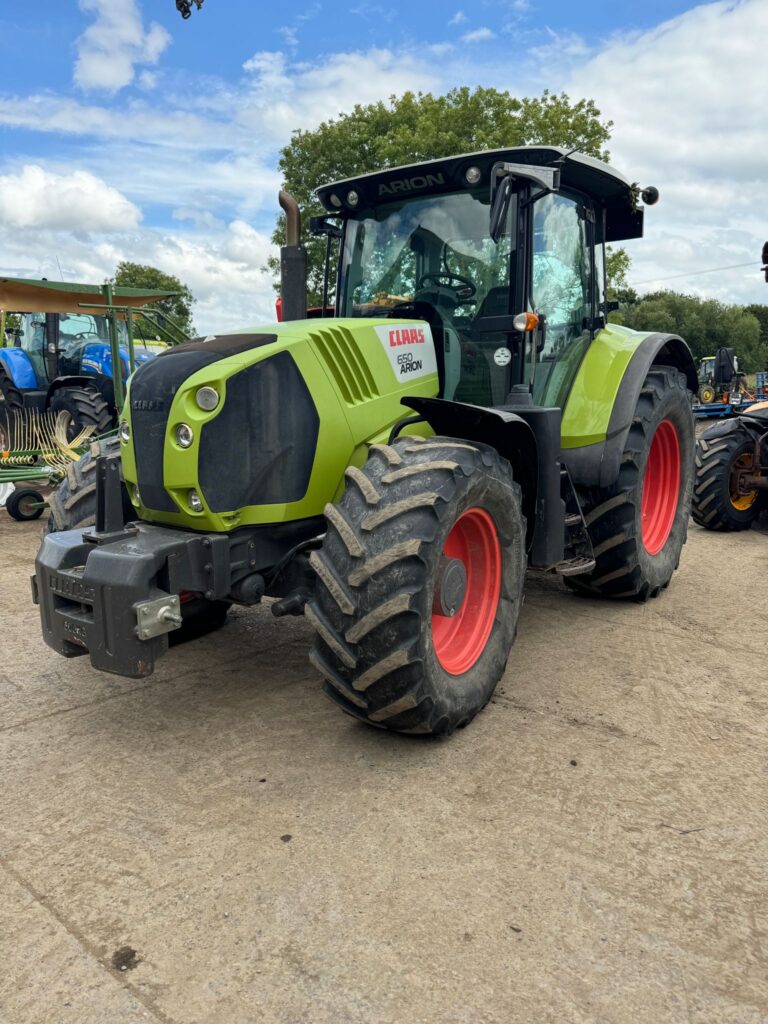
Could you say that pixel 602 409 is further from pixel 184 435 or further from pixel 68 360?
pixel 68 360

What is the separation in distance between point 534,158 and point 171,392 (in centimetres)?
212

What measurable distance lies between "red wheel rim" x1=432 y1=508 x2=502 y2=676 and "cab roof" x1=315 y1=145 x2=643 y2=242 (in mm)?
1719

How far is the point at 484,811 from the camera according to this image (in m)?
2.67

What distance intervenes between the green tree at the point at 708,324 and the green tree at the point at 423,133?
29.8 meters

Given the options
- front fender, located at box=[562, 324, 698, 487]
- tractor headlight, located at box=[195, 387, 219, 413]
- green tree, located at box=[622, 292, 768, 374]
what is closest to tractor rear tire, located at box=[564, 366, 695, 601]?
front fender, located at box=[562, 324, 698, 487]

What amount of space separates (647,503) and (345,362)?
9.67 ft

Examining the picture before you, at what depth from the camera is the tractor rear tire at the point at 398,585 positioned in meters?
2.78

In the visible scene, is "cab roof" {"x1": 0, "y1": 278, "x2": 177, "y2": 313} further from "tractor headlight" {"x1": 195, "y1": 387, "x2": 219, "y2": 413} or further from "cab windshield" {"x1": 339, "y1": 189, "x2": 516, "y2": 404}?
"tractor headlight" {"x1": 195, "y1": 387, "x2": 219, "y2": 413}

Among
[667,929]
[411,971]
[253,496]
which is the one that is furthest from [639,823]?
[253,496]

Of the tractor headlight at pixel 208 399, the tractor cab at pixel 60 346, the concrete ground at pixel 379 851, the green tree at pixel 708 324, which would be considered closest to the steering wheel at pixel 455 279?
the tractor headlight at pixel 208 399

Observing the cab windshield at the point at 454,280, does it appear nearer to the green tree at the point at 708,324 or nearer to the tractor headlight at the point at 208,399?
the tractor headlight at the point at 208,399

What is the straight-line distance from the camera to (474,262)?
4.04 metres

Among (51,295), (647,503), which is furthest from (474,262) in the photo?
(51,295)

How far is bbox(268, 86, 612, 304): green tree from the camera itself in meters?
19.8
